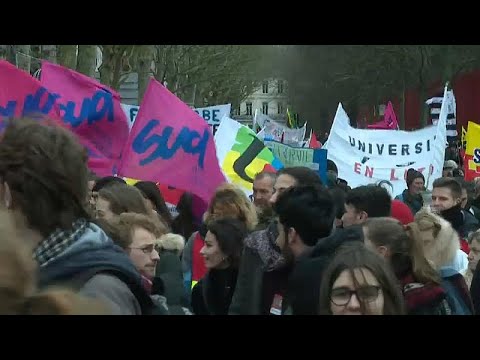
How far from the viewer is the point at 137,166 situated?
6824mm

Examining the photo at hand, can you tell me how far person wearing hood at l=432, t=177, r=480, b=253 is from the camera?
7172 mm

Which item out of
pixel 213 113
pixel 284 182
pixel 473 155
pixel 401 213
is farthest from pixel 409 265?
pixel 213 113

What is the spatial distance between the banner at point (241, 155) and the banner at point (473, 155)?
4.09 meters

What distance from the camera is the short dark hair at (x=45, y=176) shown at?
255 cm

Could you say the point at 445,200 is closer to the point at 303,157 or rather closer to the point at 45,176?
the point at 303,157

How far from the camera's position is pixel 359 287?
3148 mm

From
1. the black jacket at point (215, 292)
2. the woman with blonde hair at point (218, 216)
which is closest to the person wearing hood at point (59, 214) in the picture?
the black jacket at point (215, 292)

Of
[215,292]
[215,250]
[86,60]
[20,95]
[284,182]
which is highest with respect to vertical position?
[86,60]

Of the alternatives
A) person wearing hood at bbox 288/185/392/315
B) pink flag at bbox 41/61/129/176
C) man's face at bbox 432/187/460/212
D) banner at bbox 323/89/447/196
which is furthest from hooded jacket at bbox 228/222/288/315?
banner at bbox 323/89/447/196

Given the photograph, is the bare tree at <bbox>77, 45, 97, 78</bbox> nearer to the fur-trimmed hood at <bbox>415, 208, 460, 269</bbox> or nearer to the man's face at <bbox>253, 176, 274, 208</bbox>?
the man's face at <bbox>253, 176, 274, 208</bbox>

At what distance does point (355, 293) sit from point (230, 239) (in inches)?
71.2

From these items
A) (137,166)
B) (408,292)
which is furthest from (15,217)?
(137,166)

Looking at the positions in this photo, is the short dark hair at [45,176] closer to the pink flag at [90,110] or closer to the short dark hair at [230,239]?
the short dark hair at [230,239]
